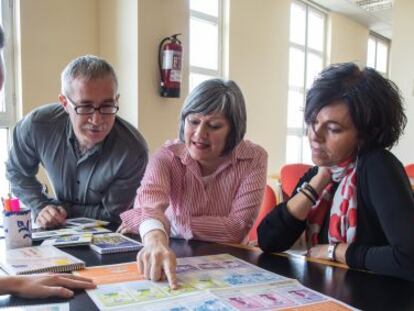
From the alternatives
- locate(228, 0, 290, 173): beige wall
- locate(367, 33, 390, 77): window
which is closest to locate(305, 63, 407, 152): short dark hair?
locate(228, 0, 290, 173): beige wall

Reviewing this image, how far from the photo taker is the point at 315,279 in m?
1.00

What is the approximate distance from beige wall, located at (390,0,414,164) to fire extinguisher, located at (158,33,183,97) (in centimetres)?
233

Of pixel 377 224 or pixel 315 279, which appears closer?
pixel 315 279

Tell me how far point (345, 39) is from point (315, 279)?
700cm

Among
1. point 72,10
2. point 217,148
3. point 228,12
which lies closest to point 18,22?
point 72,10

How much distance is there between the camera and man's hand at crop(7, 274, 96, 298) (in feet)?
2.74

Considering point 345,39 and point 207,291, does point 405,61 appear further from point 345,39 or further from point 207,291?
point 207,291

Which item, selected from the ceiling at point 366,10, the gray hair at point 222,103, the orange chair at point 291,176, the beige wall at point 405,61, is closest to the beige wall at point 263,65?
the ceiling at point 366,10

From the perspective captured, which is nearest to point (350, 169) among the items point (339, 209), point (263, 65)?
point (339, 209)

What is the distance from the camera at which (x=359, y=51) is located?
306 inches

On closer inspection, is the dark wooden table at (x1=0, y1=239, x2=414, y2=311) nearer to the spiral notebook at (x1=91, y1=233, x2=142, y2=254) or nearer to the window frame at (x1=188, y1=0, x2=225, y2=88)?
the spiral notebook at (x1=91, y1=233, x2=142, y2=254)

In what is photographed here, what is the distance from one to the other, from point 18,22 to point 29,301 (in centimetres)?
259

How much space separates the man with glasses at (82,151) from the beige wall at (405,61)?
10.9ft

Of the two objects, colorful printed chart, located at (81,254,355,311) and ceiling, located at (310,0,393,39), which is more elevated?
ceiling, located at (310,0,393,39)
